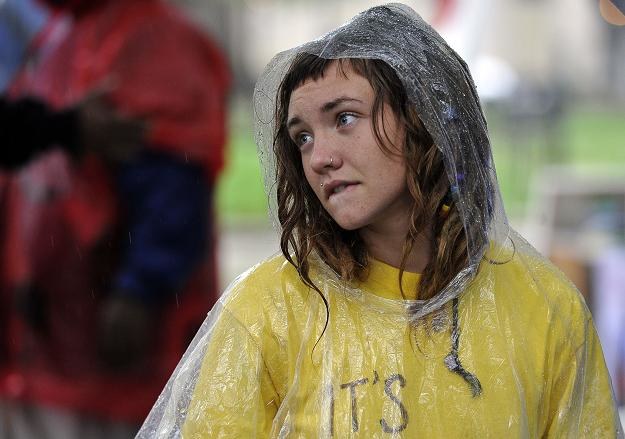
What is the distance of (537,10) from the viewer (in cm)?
2283

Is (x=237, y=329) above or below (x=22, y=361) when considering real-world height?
above

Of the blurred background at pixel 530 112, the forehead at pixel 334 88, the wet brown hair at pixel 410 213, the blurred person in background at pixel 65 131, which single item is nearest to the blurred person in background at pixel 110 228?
the blurred person in background at pixel 65 131

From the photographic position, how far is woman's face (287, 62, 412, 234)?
6.07 feet

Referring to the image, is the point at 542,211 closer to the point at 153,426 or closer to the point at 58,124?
the point at 58,124

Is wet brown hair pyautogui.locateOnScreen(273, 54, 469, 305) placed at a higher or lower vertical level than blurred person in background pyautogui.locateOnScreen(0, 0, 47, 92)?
lower

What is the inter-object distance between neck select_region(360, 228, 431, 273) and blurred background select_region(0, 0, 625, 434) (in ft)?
0.88

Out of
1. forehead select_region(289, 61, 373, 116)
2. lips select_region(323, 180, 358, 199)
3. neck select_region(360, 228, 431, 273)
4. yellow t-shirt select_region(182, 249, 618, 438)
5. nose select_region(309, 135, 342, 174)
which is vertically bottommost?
yellow t-shirt select_region(182, 249, 618, 438)

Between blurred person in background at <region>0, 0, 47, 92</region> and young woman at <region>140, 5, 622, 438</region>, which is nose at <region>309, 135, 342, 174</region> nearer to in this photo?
young woman at <region>140, 5, 622, 438</region>

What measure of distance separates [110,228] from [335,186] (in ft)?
5.64

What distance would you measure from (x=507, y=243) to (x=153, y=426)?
0.70 m

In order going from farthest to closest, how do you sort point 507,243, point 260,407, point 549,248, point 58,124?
point 549,248 < point 58,124 < point 507,243 < point 260,407

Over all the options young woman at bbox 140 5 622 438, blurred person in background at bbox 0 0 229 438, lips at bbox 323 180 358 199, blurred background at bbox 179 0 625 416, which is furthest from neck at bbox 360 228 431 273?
blurred person in background at bbox 0 0 229 438

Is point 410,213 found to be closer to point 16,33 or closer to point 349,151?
point 349,151

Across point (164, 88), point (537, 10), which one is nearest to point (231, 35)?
point (537, 10)
